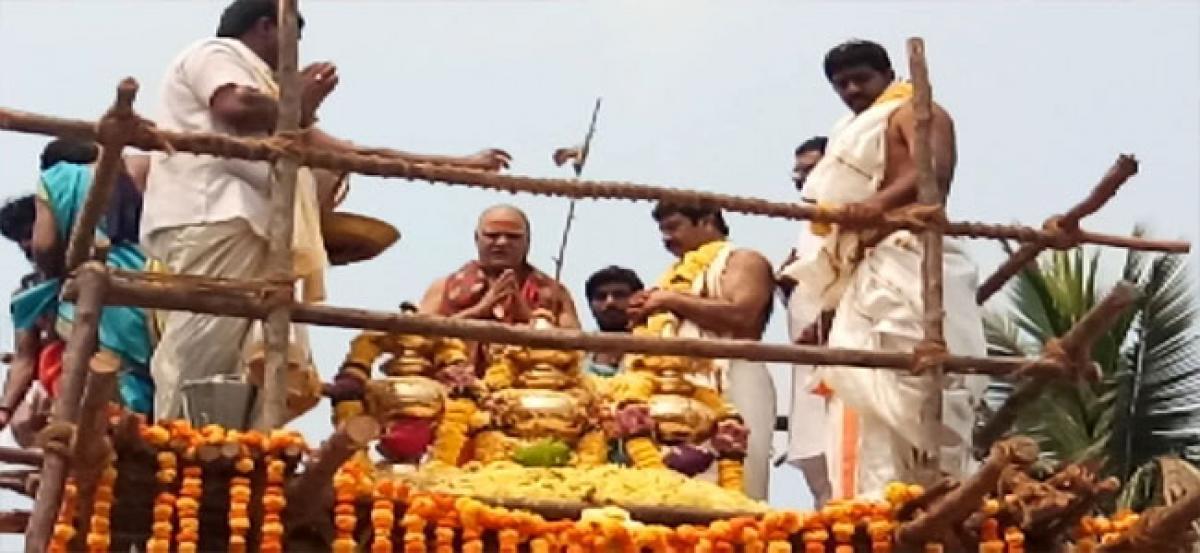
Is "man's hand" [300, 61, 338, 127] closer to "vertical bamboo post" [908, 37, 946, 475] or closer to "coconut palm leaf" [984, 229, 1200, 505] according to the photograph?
"vertical bamboo post" [908, 37, 946, 475]

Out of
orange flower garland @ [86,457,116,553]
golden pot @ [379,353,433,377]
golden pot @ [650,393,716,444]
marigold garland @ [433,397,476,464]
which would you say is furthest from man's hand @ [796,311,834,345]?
orange flower garland @ [86,457,116,553]

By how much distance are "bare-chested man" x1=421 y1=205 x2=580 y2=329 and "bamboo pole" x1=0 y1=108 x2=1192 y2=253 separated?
0.96m

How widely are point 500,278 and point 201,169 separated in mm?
1198

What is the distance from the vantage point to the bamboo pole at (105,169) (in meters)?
5.52

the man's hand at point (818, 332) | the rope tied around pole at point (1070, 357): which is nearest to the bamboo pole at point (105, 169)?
the man's hand at point (818, 332)

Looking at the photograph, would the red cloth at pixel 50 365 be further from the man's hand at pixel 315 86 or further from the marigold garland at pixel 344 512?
the marigold garland at pixel 344 512

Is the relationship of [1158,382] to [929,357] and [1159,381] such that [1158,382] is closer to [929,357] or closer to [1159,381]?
[1159,381]

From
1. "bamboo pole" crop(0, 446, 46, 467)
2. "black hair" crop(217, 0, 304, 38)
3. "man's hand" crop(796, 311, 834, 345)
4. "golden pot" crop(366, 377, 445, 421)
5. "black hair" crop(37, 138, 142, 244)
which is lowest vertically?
"bamboo pole" crop(0, 446, 46, 467)

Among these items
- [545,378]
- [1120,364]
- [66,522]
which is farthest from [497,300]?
[1120,364]

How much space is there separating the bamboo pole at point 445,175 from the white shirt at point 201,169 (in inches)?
13.4

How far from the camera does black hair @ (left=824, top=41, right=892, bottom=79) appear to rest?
7109mm

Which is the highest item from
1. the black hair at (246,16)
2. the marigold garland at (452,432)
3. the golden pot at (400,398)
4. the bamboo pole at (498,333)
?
the black hair at (246,16)

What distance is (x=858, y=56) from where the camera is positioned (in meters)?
7.11

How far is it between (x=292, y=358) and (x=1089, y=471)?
218 centimetres
